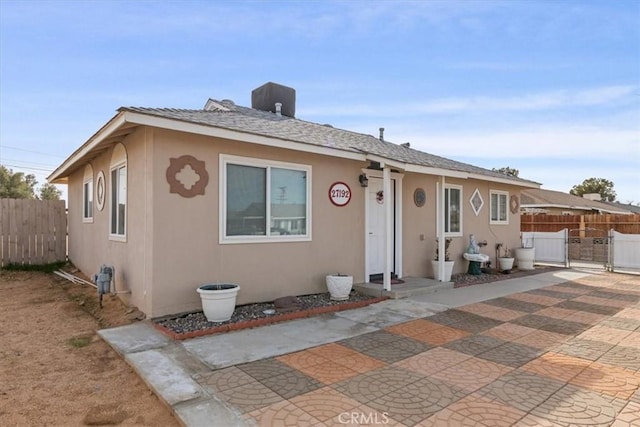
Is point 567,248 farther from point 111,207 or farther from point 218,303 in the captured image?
point 111,207

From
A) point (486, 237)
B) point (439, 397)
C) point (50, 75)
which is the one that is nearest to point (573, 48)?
point (486, 237)

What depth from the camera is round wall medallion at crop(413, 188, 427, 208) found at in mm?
9066

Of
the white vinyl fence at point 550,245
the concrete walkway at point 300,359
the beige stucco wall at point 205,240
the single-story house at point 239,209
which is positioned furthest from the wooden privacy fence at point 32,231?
the white vinyl fence at point 550,245

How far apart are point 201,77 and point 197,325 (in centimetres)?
893

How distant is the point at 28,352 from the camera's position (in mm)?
4453

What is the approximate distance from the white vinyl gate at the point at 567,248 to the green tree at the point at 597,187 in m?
42.0

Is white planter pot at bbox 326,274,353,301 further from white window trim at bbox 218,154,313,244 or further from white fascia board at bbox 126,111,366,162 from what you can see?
white fascia board at bbox 126,111,366,162

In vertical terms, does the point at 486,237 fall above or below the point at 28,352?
above

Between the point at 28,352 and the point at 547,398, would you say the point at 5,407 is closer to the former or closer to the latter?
the point at 28,352

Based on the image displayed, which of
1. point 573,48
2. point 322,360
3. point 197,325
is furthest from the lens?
point 573,48

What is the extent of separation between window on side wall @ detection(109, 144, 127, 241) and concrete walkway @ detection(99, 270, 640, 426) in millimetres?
2292

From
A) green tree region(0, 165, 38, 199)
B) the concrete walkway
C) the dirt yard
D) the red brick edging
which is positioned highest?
green tree region(0, 165, 38, 199)

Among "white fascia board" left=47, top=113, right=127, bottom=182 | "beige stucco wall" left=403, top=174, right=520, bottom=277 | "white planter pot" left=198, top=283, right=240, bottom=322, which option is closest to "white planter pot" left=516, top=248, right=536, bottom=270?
"beige stucco wall" left=403, top=174, right=520, bottom=277

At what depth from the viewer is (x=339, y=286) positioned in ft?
22.1
